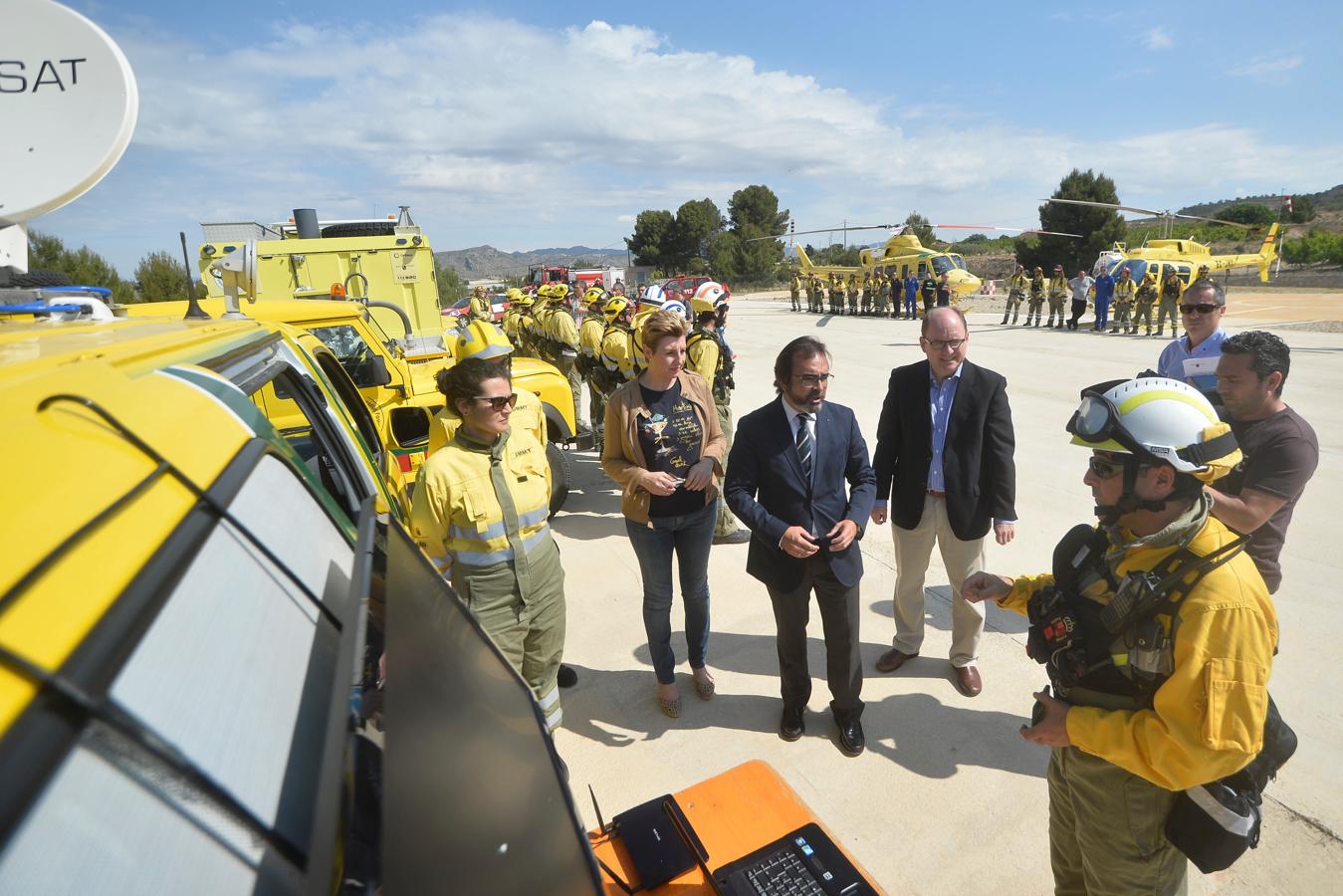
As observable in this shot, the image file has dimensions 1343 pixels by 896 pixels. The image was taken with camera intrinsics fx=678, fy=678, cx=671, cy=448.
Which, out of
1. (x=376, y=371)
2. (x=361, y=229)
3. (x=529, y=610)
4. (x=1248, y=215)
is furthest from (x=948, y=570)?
(x=1248, y=215)

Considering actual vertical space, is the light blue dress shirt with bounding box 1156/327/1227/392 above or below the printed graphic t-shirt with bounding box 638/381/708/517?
above

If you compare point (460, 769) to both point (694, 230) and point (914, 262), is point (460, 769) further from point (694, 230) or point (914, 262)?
point (694, 230)

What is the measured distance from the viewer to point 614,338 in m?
6.54

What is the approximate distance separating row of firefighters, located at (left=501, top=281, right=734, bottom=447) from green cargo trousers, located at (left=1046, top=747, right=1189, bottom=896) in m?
3.07

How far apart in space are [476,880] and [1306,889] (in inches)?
120

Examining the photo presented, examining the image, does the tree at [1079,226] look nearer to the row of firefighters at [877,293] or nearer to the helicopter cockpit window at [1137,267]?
the row of firefighters at [877,293]

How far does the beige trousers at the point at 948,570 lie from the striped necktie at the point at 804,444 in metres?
0.95

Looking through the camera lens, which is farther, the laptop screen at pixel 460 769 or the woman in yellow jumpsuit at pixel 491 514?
the woman in yellow jumpsuit at pixel 491 514

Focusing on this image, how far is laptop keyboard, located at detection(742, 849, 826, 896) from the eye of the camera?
158 centimetres

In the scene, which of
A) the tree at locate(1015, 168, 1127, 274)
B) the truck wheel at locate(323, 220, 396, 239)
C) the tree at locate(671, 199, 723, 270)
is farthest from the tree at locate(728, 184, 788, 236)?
the truck wheel at locate(323, 220, 396, 239)

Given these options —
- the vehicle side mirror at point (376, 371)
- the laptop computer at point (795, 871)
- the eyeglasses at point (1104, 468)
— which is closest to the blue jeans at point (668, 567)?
the laptop computer at point (795, 871)

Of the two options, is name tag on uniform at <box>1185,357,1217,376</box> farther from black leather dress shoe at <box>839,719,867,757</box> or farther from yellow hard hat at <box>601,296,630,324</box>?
yellow hard hat at <box>601,296,630,324</box>

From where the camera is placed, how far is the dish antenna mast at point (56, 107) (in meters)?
2.16

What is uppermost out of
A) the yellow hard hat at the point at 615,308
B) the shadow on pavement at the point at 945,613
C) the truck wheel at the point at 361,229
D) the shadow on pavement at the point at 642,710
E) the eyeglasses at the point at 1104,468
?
the truck wheel at the point at 361,229
